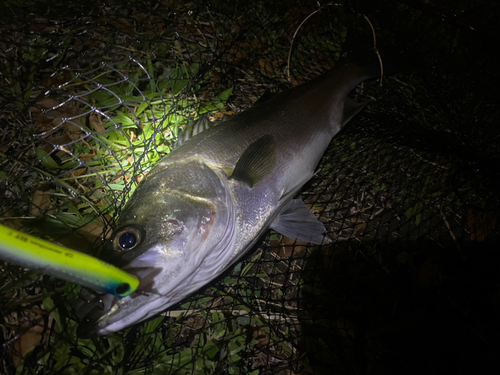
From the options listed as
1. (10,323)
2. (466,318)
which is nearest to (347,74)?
(466,318)

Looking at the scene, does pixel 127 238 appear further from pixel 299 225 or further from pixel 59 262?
pixel 299 225

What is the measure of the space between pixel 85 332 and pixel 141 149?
1.80 metres

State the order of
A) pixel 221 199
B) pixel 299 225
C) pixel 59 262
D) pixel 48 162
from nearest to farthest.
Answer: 1. pixel 59 262
2. pixel 221 199
3. pixel 299 225
4. pixel 48 162

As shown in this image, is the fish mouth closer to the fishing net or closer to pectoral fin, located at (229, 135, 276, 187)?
the fishing net

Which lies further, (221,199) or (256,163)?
(256,163)

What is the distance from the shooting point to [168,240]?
172 centimetres

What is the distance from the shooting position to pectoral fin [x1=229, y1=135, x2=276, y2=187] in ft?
7.06

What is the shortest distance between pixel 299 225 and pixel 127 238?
4.64 feet

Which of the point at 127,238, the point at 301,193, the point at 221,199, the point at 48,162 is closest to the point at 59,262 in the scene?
the point at 127,238

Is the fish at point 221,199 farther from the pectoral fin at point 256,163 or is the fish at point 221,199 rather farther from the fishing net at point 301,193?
the fishing net at point 301,193

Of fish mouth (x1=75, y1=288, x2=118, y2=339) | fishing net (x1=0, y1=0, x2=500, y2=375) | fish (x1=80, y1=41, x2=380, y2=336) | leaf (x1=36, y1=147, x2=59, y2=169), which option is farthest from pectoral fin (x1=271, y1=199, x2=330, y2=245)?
leaf (x1=36, y1=147, x2=59, y2=169)

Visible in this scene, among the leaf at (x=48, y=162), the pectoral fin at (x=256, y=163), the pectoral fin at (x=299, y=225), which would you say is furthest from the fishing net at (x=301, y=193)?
the pectoral fin at (x=256, y=163)

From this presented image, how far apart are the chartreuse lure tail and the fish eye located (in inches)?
13.6

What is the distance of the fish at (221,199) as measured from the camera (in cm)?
164
